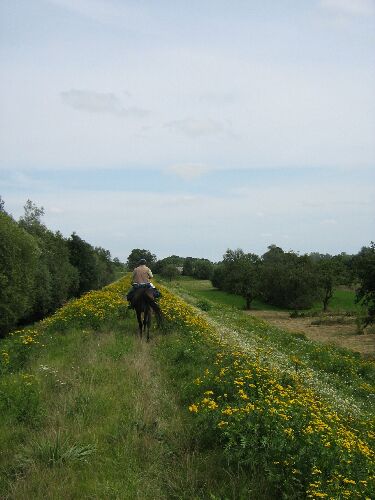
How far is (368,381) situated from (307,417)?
1360 centimetres

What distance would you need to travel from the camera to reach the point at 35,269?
47.3 metres

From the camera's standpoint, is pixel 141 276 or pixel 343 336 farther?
pixel 343 336

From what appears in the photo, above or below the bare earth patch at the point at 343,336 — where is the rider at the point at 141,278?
above

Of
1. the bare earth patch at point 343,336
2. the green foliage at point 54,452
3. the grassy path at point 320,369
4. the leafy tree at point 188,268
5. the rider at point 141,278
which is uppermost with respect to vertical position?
the leafy tree at point 188,268

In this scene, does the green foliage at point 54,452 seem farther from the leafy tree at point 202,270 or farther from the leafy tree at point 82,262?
the leafy tree at point 202,270

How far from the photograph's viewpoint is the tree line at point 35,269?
130 ft

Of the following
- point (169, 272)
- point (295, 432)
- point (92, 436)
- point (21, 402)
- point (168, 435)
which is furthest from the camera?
point (169, 272)

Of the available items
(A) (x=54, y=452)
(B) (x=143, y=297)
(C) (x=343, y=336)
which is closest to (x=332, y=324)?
(C) (x=343, y=336)

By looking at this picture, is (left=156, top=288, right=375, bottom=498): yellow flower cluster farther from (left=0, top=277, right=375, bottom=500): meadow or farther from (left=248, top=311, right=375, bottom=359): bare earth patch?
(left=248, top=311, right=375, bottom=359): bare earth patch

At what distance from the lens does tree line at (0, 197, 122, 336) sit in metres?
39.5

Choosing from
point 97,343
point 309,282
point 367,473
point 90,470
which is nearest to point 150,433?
point 90,470

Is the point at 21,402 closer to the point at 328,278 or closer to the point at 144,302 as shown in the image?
the point at 144,302

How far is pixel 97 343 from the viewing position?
1275 cm

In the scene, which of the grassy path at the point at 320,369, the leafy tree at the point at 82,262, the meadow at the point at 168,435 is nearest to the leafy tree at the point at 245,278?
the leafy tree at the point at 82,262
